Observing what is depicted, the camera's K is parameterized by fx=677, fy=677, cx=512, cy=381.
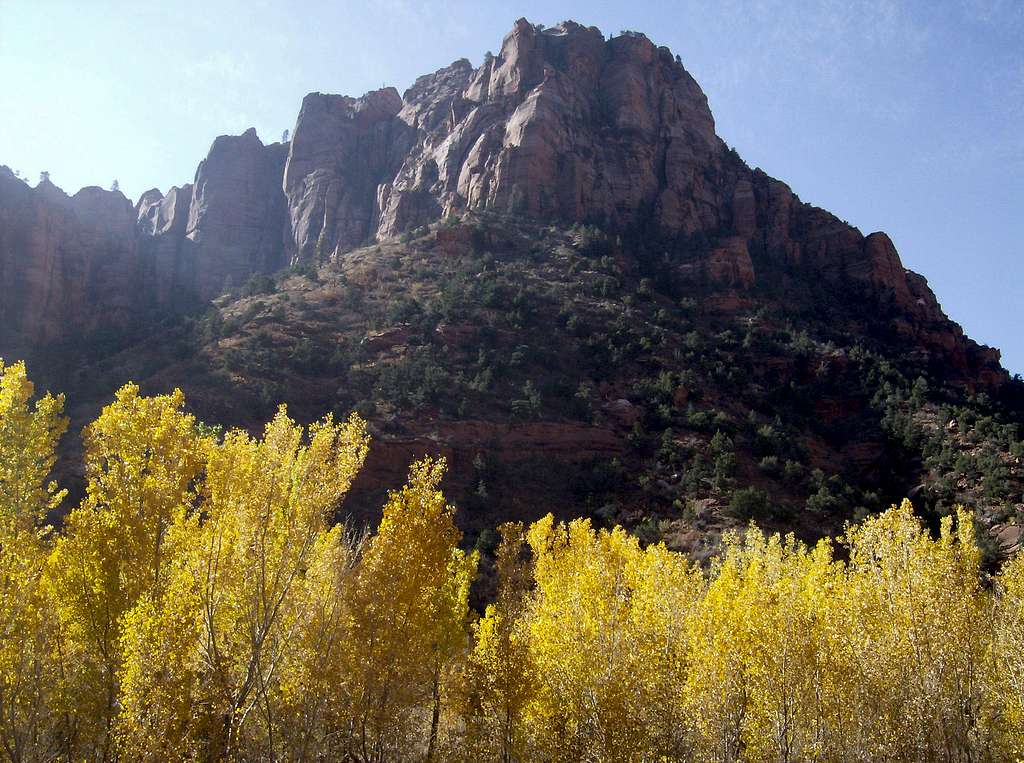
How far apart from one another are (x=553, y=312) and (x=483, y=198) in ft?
82.1

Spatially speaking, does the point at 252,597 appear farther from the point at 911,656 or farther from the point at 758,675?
the point at 911,656

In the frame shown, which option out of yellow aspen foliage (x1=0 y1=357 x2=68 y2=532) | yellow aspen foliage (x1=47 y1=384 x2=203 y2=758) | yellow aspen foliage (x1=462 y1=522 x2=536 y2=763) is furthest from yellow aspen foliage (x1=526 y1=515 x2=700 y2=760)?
yellow aspen foliage (x1=0 y1=357 x2=68 y2=532)

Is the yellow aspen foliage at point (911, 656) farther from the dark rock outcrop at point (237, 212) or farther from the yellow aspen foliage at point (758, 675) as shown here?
the dark rock outcrop at point (237, 212)

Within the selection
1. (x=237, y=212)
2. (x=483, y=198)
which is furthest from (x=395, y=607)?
(x=237, y=212)

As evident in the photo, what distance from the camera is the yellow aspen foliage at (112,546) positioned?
11.2 m

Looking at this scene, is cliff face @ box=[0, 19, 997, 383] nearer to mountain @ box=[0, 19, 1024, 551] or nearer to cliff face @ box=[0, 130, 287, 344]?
cliff face @ box=[0, 130, 287, 344]

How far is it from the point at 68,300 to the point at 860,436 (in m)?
73.4

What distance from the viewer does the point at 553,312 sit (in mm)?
58312

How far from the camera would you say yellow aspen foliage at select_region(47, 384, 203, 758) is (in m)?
11.2

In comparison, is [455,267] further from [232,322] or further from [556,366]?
[232,322]

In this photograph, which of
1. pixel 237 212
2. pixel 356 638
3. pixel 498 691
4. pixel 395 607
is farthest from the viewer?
pixel 237 212

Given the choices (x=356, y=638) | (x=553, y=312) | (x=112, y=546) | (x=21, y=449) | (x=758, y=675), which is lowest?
(x=758, y=675)

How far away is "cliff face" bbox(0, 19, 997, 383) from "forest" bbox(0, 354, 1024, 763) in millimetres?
51625

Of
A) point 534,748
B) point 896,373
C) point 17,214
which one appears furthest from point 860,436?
point 17,214
